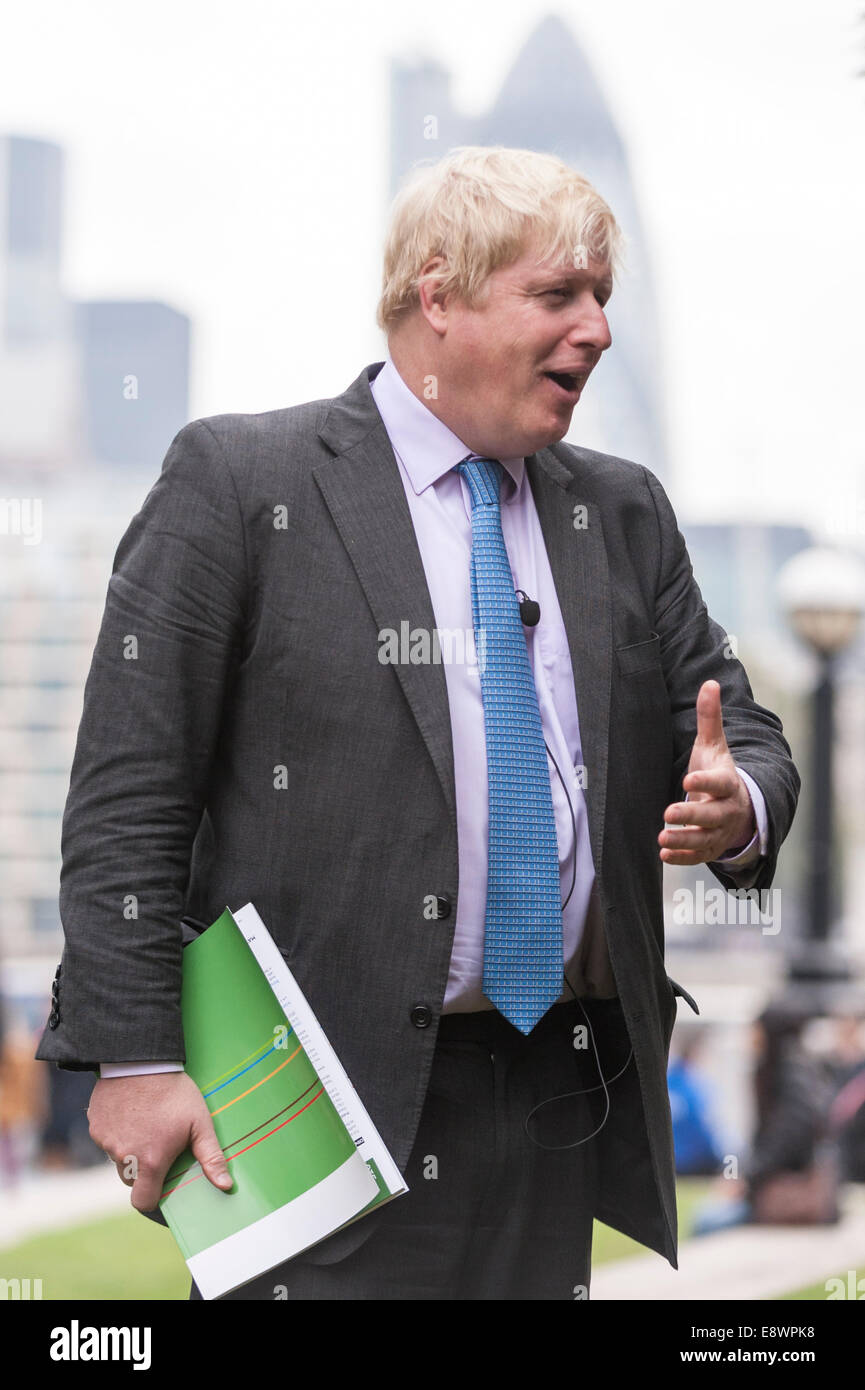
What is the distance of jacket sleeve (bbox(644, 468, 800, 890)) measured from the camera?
2.49m

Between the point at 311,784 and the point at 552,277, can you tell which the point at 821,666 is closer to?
the point at 552,277

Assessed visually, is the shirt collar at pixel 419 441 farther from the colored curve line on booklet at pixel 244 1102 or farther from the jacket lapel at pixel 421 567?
the colored curve line on booklet at pixel 244 1102

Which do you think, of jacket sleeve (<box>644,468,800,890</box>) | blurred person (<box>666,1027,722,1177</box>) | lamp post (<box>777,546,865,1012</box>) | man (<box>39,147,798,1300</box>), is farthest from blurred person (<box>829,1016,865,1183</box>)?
man (<box>39,147,798,1300</box>)

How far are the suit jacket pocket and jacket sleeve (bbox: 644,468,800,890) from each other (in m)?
0.06

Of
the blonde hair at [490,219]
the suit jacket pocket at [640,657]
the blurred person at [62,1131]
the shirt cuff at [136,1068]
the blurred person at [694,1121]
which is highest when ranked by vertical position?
the blonde hair at [490,219]

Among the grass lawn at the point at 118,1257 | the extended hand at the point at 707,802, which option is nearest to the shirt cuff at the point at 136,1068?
the extended hand at the point at 707,802

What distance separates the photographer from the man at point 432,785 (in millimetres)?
2264

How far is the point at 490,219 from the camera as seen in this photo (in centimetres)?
243

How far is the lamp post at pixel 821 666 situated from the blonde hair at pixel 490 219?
761cm

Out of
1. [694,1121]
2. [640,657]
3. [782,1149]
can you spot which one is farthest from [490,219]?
[694,1121]

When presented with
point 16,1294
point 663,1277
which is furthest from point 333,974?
point 663,1277

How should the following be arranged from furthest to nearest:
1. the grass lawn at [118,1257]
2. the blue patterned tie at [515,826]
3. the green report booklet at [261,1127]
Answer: the grass lawn at [118,1257], the blue patterned tie at [515,826], the green report booklet at [261,1127]

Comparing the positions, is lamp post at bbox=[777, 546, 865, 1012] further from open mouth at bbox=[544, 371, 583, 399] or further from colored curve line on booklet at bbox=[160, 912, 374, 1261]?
colored curve line on booklet at bbox=[160, 912, 374, 1261]

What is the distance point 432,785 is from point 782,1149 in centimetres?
728
